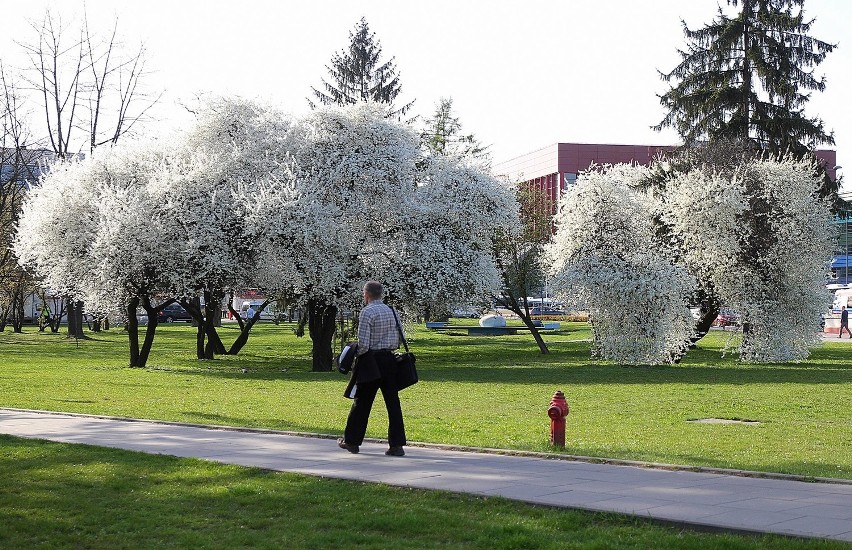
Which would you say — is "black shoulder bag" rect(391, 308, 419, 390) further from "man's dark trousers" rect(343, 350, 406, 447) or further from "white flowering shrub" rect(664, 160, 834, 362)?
"white flowering shrub" rect(664, 160, 834, 362)

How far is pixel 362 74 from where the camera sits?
215 feet

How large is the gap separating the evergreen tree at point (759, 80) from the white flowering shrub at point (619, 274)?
12.7 m

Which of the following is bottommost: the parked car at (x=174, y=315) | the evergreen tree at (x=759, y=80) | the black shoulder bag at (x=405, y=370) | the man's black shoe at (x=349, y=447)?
the man's black shoe at (x=349, y=447)

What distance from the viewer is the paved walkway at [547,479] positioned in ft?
25.0

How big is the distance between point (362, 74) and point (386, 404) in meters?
55.9

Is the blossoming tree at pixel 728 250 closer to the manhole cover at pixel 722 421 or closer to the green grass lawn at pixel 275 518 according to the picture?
the manhole cover at pixel 722 421

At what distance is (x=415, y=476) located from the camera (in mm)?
9750

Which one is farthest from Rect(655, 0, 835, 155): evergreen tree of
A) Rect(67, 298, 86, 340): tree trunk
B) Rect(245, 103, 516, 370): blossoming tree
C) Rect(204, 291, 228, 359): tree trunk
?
Rect(67, 298, 86, 340): tree trunk

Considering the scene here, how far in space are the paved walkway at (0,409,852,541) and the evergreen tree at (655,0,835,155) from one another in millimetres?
37201

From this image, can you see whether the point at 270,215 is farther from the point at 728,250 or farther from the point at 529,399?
the point at 728,250

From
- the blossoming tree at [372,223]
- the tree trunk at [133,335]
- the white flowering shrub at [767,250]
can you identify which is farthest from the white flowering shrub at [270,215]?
the white flowering shrub at [767,250]

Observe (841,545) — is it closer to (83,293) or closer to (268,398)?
(268,398)

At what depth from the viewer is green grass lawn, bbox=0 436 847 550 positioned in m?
7.05

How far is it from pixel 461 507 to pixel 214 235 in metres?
25.2
